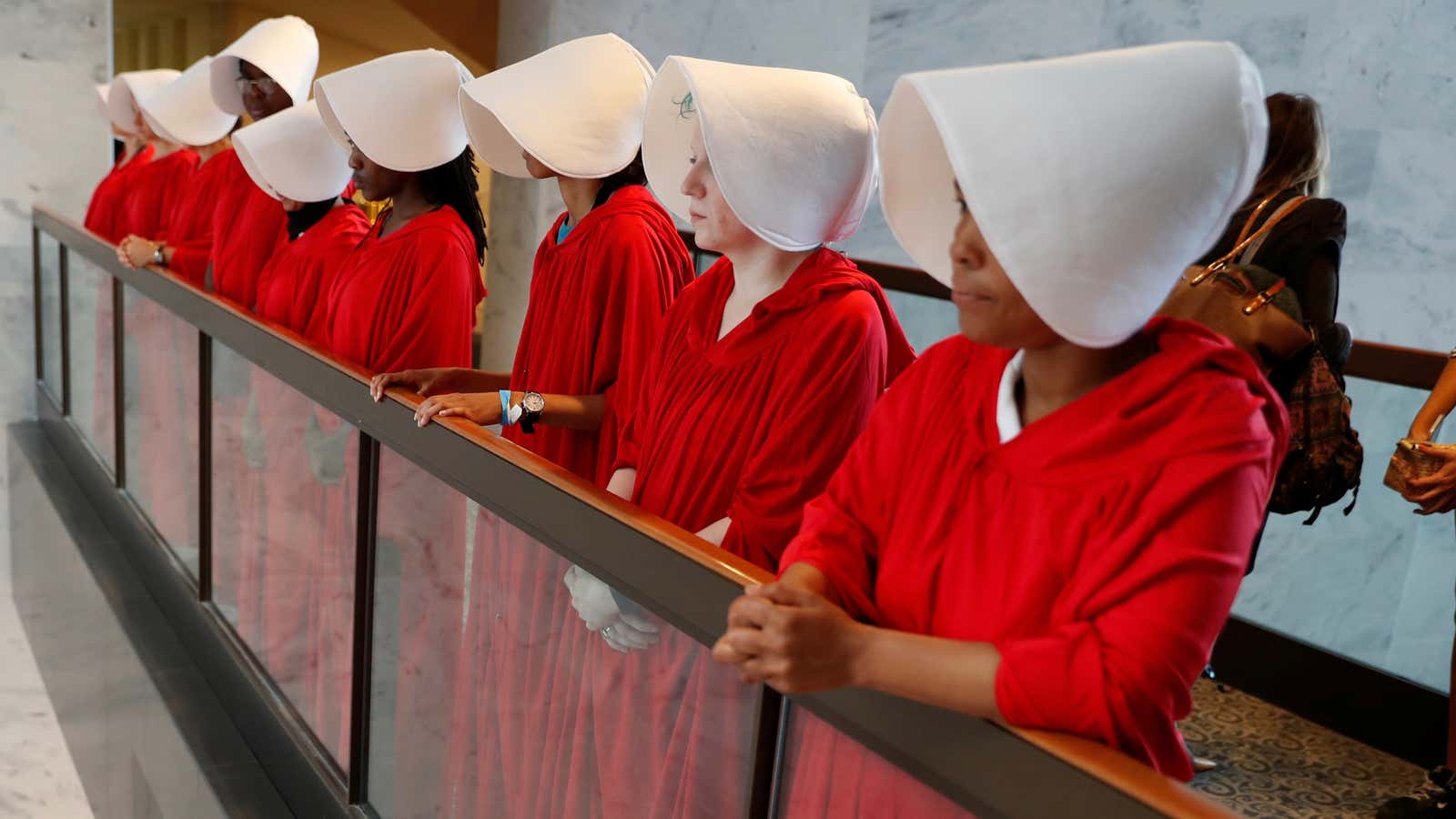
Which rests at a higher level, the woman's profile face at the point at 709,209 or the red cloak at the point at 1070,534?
the woman's profile face at the point at 709,209

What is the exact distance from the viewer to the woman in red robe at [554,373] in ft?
7.52

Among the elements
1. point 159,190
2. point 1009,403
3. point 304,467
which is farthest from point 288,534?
point 159,190

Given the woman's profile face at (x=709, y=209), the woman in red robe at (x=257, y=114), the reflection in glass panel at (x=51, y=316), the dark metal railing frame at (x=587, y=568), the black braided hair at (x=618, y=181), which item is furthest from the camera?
the reflection in glass panel at (x=51, y=316)

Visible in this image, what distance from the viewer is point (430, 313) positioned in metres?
3.35

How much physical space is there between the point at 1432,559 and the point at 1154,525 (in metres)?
2.96

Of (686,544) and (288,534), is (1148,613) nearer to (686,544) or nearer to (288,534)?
(686,544)

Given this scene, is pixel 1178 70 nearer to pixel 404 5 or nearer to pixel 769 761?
pixel 769 761

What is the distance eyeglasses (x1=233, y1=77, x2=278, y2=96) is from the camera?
455 cm

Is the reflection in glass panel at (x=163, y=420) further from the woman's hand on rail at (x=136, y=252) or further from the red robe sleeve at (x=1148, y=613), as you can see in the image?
the red robe sleeve at (x=1148, y=613)

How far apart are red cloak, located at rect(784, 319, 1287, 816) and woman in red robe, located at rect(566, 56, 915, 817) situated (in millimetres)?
453

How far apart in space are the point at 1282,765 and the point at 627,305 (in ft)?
7.25

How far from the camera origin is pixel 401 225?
3504mm

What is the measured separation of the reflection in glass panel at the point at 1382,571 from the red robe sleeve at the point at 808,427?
2.25 meters

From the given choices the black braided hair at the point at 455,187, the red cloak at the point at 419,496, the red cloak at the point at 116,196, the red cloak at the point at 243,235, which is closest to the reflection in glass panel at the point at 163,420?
the red cloak at the point at 243,235
